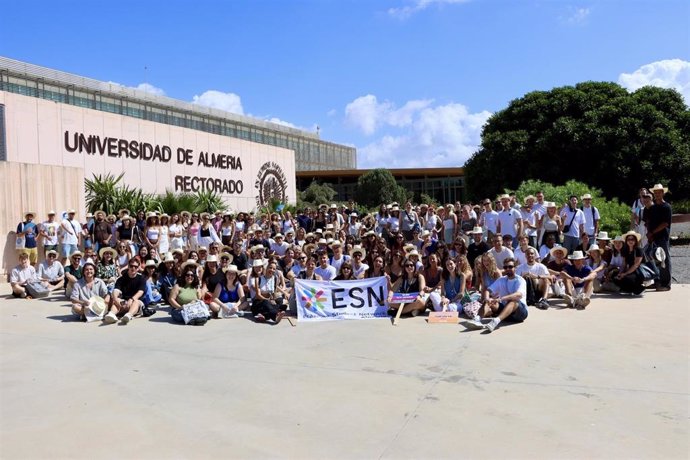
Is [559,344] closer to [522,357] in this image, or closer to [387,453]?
[522,357]

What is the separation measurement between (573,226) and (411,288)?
163 inches

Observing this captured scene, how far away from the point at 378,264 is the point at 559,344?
3847 millimetres

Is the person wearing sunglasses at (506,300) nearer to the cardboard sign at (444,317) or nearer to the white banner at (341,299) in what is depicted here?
the cardboard sign at (444,317)

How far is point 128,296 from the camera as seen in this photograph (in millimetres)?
9438

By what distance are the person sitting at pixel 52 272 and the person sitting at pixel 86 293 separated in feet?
9.92

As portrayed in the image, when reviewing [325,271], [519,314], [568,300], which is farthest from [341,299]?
[568,300]

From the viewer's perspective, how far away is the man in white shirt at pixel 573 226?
1136cm

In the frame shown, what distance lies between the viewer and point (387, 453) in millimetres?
3916

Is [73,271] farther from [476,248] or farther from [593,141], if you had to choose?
[593,141]

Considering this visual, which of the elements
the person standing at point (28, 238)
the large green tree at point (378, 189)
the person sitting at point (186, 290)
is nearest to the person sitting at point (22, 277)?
the person standing at point (28, 238)

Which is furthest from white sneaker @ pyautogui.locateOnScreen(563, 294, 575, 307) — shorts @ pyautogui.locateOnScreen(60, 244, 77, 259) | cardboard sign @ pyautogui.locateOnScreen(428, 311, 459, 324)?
shorts @ pyautogui.locateOnScreen(60, 244, 77, 259)

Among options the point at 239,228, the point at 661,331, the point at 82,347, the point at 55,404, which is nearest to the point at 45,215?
the point at 239,228

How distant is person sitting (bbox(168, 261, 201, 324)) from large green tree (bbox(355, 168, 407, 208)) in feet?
137

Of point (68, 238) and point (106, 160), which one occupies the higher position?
point (106, 160)
